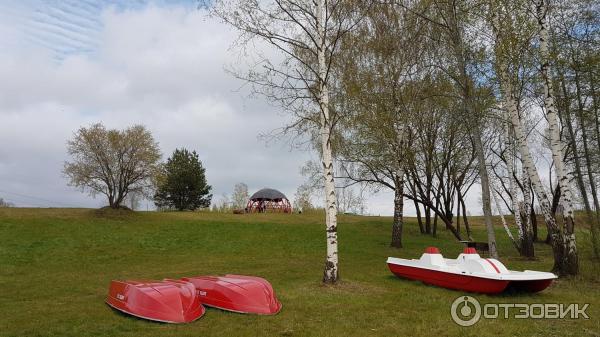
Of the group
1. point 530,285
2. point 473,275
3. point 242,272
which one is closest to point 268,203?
point 242,272

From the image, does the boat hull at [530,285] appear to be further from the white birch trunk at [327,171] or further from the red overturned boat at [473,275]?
the white birch trunk at [327,171]

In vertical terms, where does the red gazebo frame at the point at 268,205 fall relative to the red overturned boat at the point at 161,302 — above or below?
above

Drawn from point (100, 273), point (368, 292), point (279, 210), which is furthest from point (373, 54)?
point (279, 210)

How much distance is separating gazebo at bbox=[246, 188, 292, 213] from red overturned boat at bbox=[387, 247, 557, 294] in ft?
125

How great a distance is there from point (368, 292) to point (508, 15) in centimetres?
1025

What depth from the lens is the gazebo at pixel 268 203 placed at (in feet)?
169

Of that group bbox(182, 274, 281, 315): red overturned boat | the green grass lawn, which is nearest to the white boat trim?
the green grass lawn

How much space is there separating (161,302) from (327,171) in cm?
614

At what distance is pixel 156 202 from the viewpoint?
55500 millimetres

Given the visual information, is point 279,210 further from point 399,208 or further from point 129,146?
point 399,208

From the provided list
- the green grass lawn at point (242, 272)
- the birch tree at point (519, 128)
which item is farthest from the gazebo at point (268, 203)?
the birch tree at point (519, 128)

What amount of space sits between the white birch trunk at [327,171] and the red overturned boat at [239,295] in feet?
10.0

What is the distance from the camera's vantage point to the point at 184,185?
53625 mm

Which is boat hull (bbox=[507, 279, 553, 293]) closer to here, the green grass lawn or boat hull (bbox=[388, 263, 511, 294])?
the green grass lawn
